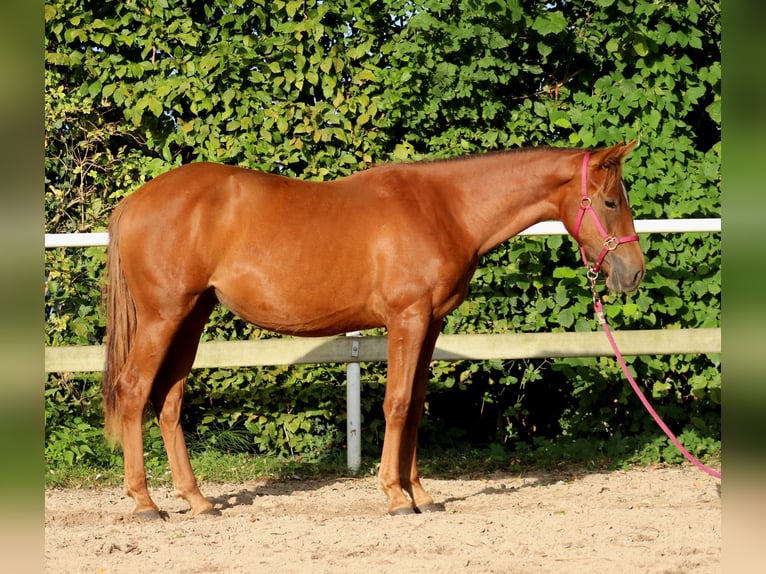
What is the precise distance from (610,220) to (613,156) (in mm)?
334

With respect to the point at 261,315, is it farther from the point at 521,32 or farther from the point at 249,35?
the point at 521,32

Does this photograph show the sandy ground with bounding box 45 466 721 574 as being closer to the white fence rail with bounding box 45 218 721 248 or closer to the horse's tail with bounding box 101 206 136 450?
the horse's tail with bounding box 101 206 136 450

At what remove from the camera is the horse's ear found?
174 inches

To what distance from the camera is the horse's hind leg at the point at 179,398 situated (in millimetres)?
4699

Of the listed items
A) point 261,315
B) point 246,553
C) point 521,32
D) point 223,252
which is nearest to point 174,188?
point 223,252

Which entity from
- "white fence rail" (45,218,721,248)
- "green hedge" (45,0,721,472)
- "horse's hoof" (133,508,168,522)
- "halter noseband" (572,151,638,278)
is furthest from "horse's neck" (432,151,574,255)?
"horse's hoof" (133,508,168,522)

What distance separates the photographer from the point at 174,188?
4574mm

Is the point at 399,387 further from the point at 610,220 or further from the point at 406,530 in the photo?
the point at 610,220

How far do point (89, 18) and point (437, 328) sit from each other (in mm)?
3599

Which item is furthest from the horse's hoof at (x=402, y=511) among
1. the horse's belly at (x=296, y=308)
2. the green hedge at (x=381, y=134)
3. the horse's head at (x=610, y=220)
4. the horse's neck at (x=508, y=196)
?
the green hedge at (x=381, y=134)

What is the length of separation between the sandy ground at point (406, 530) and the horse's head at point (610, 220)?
1.27m

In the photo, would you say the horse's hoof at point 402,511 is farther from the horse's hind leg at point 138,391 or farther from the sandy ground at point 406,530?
the horse's hind leg at point 138,391

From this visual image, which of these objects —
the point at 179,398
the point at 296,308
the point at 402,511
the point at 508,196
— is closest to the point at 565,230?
the point at 508,196

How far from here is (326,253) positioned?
4566 mm
